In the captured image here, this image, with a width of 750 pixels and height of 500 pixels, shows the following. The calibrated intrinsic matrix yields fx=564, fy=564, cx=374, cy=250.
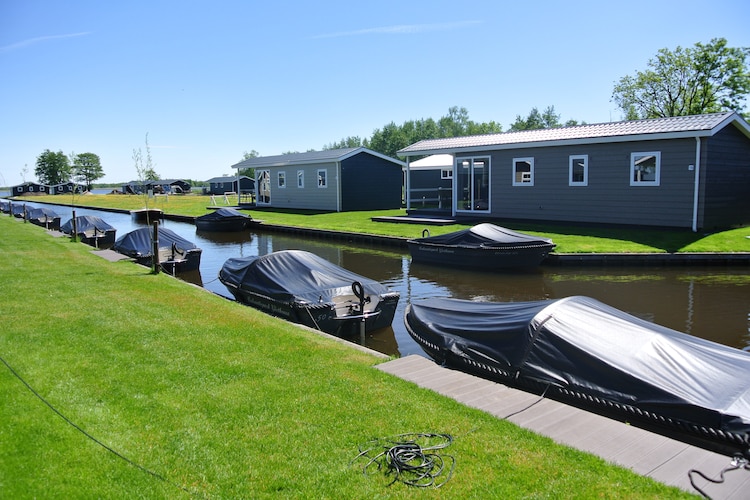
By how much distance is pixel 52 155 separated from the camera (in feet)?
416

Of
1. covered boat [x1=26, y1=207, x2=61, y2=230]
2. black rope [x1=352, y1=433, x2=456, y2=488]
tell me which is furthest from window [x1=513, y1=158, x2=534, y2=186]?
covered boat [x1=26, y1=207, x2=61, y2=230]

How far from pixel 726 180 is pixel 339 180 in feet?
67.2

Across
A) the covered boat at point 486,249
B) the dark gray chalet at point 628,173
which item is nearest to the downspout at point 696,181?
the dark gray chalet at point 628,173

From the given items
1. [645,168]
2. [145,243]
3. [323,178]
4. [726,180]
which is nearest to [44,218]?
[323,178]

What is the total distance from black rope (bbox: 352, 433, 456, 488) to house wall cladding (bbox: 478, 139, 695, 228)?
17592 millimetres

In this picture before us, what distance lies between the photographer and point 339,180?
34.0m

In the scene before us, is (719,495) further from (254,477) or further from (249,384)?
(249,384)

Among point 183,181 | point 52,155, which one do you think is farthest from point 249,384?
point 52,155

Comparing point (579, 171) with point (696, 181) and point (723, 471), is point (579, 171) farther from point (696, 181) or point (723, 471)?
point (723, 471)

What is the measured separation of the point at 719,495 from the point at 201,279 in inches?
584

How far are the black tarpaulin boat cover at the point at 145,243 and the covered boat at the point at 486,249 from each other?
7383mm

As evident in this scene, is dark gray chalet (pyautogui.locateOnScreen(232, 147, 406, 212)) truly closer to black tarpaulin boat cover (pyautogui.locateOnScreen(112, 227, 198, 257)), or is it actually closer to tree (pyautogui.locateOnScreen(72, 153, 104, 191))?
black tarpaulin boat cover (pyautogui.locateOnScreen(112, 227, 198, 257))

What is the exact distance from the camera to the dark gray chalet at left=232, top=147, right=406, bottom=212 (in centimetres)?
3438

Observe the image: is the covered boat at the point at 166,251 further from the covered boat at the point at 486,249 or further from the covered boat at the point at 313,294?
the covered boat at the point at 486,249
